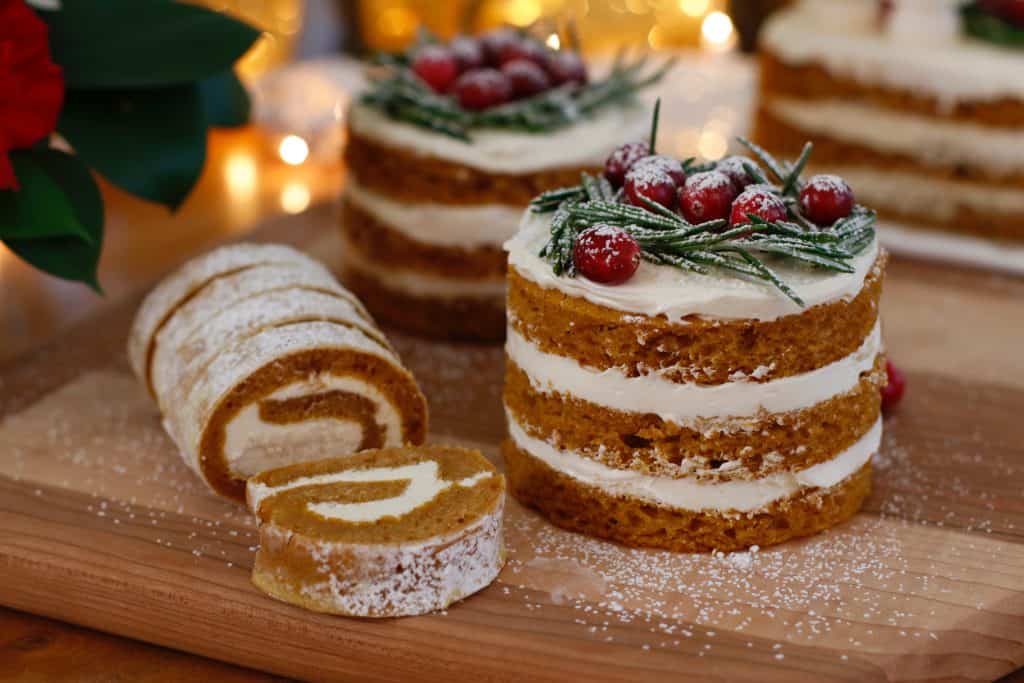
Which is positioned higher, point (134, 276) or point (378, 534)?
point (378, 534)

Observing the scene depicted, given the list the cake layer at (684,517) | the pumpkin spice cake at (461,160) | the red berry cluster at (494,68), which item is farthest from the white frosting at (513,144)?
the cake layer at (684,517)

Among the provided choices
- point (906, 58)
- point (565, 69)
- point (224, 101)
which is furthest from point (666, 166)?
point (906, 58)

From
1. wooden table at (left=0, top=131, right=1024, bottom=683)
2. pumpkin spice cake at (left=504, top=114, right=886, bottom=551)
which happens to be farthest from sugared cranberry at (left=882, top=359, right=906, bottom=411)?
pumpkin spice cake at (left=504, top=114, right=886, bottom=551)

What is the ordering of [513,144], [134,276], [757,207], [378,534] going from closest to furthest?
[378,534]
[757,207]
[513,144]
[134,276]

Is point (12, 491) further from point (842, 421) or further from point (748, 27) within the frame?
point (748, 27)

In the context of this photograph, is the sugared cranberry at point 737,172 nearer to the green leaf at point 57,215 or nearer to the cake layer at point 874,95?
the green leaf at point 57,215

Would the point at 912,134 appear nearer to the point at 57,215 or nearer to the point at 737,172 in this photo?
the point at 737,172

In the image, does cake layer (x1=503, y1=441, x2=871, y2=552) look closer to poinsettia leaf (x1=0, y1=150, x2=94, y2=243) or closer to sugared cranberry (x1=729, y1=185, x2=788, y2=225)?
sugared cranberry (x1=729, y1=185, x2=788, y2=225)
